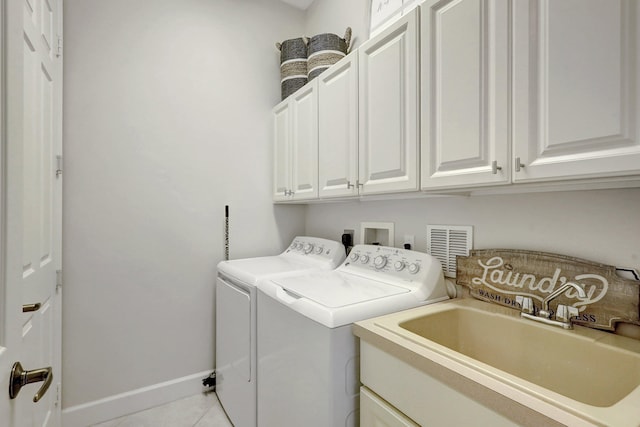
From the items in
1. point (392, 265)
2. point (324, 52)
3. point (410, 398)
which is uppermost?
point (324, 52)

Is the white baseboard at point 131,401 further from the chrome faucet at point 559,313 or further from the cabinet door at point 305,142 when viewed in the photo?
the chrome faucet at point 559,313

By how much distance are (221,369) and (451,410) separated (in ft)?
5.47

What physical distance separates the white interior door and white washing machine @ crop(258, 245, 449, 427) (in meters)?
0.74

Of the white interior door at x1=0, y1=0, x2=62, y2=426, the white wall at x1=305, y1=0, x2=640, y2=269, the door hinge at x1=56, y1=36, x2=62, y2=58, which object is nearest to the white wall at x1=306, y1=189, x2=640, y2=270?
the white wall at x1=305, y1=0, x2=640, y2=269

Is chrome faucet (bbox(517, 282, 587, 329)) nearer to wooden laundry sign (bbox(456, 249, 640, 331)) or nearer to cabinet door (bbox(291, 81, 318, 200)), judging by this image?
wooden laundry sign (bbox(456, 249, 640, 331))

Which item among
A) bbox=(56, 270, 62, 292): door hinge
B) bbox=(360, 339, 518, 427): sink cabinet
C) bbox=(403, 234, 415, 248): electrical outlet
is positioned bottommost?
bbox=(360, 339, 518, 427): sink cabinet

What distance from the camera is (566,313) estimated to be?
3.43 feet

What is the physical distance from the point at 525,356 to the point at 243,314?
4.21ft

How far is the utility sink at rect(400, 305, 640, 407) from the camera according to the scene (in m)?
0.88

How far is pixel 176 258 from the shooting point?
2156 mm

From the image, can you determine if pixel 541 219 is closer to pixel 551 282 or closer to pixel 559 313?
pixel 551 282

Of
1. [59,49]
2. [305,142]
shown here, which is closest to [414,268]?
[305,142]

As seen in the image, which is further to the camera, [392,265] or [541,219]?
[392,265]

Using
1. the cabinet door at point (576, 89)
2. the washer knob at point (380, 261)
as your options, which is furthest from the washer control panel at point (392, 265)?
the cabinet door at point (576, 89)
